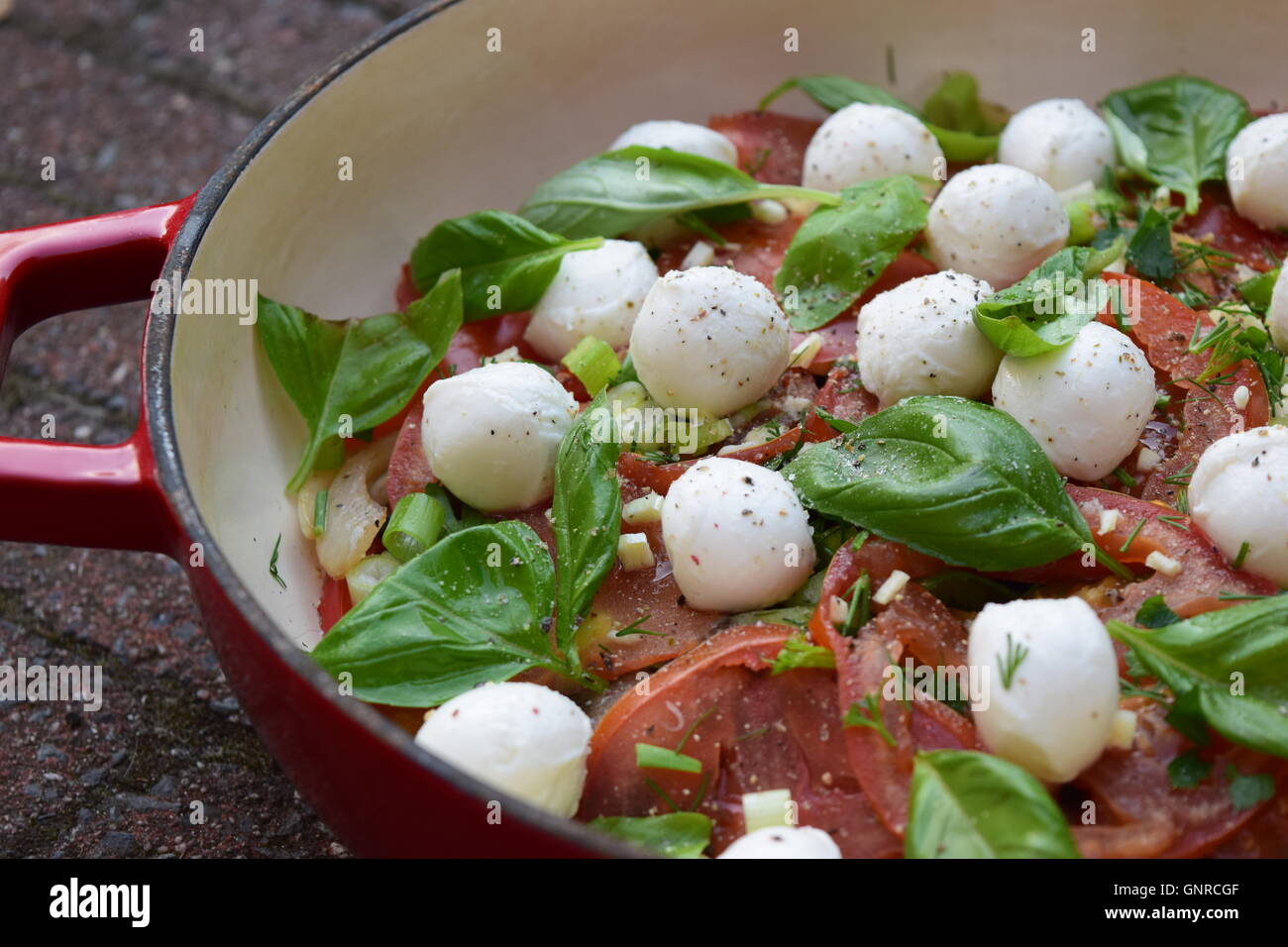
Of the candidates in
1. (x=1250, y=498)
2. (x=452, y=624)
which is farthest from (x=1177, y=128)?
(x=452, y=624)

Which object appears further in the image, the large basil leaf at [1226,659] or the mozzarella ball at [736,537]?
the mozzarella ball at [736,537]

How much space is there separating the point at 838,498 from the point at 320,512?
674mm

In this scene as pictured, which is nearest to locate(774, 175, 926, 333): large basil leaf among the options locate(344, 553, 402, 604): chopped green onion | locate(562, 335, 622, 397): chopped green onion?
locate(562, 335, 622, 397): chopped green onion

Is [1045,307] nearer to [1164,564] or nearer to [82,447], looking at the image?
[1164,564]

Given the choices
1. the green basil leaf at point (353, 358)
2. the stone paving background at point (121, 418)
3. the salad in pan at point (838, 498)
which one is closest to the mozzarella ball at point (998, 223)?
the salad in pan at point (838, 498)

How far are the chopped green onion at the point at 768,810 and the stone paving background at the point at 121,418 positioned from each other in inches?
26.0

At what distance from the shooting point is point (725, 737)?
134 cm

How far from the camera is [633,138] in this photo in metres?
1.98

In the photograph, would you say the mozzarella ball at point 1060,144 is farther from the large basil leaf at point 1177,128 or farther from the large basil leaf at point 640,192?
the large basil leaf at point 640,192

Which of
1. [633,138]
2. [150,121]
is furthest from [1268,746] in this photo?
[150,121]

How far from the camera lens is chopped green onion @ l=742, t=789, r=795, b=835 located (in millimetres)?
1258

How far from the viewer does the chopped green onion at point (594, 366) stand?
170 cm
